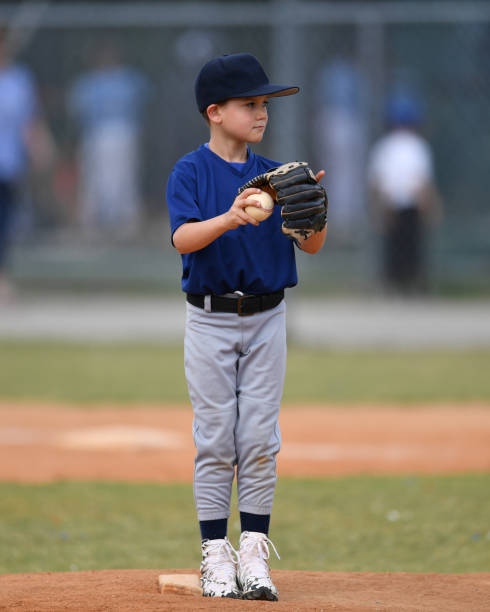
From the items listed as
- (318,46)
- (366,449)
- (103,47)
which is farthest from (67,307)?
(366,449)

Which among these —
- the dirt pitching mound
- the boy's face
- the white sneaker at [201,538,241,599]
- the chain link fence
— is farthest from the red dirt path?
the chain link fence

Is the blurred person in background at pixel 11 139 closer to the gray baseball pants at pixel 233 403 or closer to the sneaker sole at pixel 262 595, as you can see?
the gray baseball pants at pixel 233 403

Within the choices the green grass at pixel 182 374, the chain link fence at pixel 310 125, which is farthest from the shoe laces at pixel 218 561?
the chain link fence at pixel 310 125

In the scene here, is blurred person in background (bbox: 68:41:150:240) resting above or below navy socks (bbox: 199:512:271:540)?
above

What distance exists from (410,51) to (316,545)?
8490 mm

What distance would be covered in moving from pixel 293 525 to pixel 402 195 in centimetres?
697

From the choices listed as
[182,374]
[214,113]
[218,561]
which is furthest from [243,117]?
[182,374]

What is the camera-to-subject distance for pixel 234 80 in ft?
11.6

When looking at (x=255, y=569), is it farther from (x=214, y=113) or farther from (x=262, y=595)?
(x=214, y=113)

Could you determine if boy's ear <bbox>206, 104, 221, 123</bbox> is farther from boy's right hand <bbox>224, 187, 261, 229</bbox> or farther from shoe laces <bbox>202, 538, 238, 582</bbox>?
shoe laces <bbox>202, 538, 238, 582</bbox>

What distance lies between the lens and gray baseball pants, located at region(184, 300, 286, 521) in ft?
11.5

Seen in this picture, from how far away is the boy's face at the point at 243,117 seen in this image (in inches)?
139

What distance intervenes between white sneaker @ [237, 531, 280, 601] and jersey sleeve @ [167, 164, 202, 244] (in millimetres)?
977

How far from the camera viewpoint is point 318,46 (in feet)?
40.1
